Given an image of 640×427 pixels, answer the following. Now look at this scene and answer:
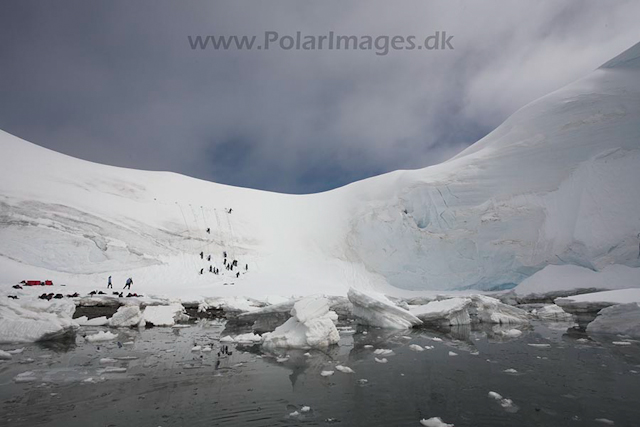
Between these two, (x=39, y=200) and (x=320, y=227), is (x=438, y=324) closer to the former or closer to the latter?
(x=320, y=227)

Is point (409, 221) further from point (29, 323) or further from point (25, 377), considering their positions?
point (25, 377)

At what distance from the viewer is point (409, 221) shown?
31859mm

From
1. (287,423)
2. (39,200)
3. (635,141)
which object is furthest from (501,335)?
(39,200)

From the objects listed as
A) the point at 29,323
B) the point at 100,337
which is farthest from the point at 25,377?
the point at 29,323

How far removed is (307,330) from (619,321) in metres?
10.6

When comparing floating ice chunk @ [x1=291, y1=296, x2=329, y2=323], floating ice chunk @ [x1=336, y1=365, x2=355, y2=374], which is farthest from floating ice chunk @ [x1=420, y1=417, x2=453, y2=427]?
floating ice chunk @ [x1=291, y1=296, x2=329, y2=323]

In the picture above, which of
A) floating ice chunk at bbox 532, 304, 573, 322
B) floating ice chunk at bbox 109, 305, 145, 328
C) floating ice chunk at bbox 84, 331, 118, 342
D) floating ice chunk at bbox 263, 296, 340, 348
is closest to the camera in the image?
floating ice chunk at bbox 263, 296, 340, 348

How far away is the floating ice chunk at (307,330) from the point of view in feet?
31.4

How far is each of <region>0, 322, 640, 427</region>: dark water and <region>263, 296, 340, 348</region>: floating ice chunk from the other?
1.67ft

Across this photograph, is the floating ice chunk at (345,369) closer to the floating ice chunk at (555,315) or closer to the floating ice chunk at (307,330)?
the floating ice chunk at (307,330)

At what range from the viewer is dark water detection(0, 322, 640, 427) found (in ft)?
15.0

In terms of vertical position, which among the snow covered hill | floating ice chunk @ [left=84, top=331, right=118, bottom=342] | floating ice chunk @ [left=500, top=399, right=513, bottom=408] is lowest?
floating ice chunk @ [left=84, top=331, right=118, bottom=342]

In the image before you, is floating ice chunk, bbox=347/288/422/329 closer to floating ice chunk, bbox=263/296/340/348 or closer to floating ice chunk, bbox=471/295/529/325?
floating ice chunk, bbox=263/296/340/348

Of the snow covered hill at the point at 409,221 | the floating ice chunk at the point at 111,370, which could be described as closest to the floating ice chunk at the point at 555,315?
the snow covered hill at the point at 409,221
